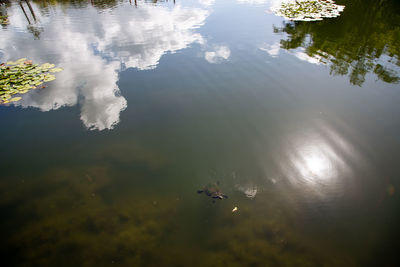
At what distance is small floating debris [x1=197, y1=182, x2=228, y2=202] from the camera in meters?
5.03

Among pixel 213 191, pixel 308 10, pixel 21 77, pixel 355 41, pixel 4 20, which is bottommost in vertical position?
pixel 213 191

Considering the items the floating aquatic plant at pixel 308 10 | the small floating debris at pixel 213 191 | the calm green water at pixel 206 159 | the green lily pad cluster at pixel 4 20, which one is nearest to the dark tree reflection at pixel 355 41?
the calm green water at pixel 206 159

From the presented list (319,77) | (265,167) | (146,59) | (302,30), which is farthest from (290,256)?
(302,30)

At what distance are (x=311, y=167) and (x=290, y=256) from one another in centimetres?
249

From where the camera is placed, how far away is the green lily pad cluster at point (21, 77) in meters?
8.70

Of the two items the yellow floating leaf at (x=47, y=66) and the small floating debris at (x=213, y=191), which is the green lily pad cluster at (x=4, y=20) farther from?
the small floating debris at (x=213, y=191)

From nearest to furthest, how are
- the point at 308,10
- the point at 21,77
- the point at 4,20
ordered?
the point at 21,77 → the point at 308,10 → the point at 4,20

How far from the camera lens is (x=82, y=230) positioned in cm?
452

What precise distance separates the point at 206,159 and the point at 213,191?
3.47 feet

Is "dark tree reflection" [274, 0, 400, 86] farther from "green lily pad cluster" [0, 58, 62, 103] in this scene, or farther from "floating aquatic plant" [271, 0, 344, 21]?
"green lily pad cluster" [0, 58, 62, 103]

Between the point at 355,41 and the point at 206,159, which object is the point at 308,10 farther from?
the point at 206,159

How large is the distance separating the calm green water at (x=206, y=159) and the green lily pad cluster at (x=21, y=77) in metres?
0.61

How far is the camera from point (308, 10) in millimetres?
18469

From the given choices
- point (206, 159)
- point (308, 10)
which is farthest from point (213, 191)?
point (308, 10)
